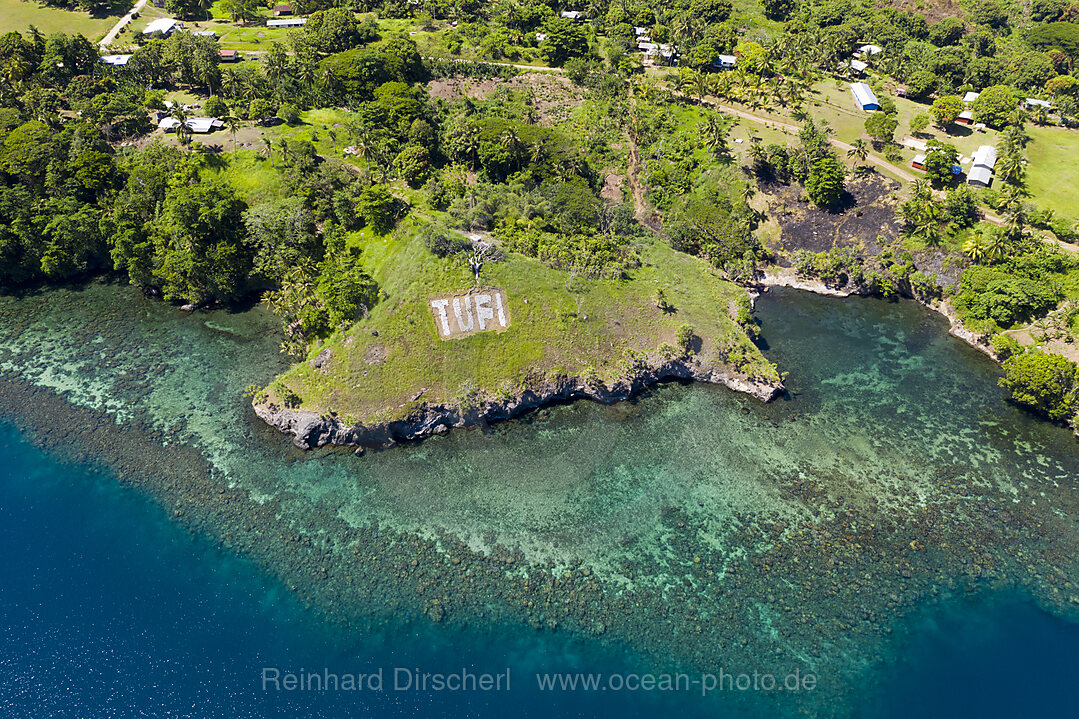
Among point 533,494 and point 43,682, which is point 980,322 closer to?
point 533,494

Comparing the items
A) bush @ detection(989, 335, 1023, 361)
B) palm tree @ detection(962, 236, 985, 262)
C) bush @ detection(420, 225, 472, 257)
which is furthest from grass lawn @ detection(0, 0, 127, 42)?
bush @ detection(989, 335, 1023, 361)

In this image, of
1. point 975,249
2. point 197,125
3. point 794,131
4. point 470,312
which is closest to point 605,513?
point 470,312

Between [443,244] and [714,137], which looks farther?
[714,137]

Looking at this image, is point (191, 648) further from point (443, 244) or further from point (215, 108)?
point (215, 108)

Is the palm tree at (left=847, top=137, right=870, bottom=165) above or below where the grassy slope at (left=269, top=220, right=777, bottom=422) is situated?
above

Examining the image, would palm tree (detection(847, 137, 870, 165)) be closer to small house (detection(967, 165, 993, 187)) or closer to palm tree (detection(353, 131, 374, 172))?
small house (detection(967, 165, 993, 187))

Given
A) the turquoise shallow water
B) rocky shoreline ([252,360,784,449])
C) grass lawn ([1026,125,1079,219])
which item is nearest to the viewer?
the turquoise shallow water

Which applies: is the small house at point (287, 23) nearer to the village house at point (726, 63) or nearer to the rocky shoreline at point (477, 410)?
the village house at point (726, 63)
